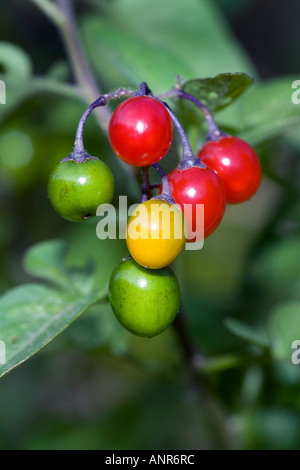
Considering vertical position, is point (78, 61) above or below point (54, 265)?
above

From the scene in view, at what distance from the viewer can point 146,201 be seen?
3.01 ft

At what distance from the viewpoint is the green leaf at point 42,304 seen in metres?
1.00

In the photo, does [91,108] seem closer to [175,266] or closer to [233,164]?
[233,164]

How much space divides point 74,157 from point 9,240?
54.6 inches

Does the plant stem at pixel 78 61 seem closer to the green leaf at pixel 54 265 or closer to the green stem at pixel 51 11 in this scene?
the green stem at pixel 51 11

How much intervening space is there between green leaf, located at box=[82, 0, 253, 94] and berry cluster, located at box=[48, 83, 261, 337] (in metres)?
0.59

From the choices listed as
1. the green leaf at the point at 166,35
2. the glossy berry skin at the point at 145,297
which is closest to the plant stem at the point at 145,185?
the glossy berry skin at the point at 145,297

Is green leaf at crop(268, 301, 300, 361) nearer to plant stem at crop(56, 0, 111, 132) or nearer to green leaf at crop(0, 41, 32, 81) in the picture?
plant stem at crop(56, 0, 111, 132)

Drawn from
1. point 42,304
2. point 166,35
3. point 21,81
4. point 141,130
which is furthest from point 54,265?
point 166,35

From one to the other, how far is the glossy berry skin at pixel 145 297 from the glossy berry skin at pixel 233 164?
0.69 feet

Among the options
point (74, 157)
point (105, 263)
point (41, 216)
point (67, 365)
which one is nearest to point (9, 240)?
point (41, 216)

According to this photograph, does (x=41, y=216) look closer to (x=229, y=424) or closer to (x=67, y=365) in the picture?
(x=67, y=365)

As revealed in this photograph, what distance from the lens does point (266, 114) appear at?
1.46m

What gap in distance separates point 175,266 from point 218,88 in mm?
423
